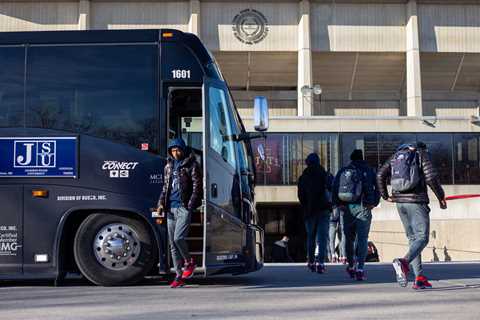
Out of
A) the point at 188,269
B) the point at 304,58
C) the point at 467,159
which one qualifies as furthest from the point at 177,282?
the point at 304,58

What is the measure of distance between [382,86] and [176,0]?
465 inches

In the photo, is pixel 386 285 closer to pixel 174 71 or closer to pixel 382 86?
pixel 174 71

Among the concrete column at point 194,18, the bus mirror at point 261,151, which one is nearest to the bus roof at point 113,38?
the bus mirror at point 261,151

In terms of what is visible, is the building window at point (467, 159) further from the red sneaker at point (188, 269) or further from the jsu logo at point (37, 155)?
the jsu logo at point (37, 155)

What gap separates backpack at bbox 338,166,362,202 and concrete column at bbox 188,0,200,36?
2731cm

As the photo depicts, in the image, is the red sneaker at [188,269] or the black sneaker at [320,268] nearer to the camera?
the red sneaker at [188,269]

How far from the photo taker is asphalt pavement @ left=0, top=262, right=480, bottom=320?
21.3 feet

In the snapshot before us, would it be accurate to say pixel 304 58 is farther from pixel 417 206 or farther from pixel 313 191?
pixel 417 206

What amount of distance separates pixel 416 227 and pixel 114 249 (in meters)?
3.50

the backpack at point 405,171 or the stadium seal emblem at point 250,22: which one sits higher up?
the stadium seal emblem at point 250,22

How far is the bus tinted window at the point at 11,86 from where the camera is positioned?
903 cm

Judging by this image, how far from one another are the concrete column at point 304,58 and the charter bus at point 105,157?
27.8 metres

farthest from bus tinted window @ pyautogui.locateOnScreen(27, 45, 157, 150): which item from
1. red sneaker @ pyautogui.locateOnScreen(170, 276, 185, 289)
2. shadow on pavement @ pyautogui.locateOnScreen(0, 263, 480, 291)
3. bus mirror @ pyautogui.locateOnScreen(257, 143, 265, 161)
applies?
bus mirror @ pyautogui.locateOnScreen(257, 143, 265, 161)

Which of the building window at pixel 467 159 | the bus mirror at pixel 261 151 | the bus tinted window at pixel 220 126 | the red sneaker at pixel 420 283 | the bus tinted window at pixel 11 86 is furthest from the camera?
the building window at pixel 467 159
